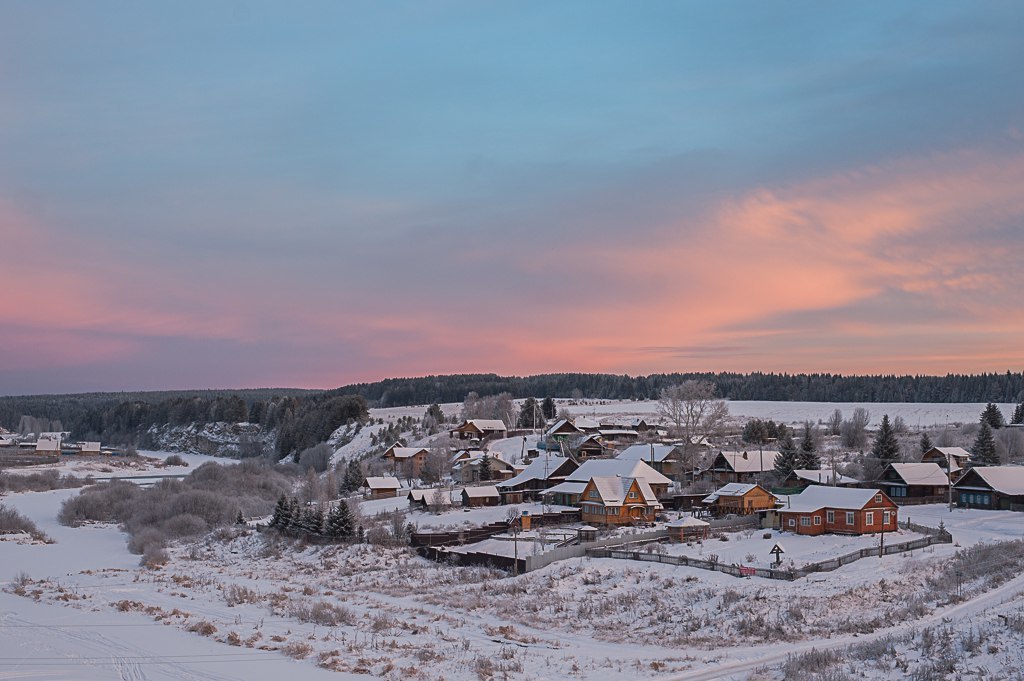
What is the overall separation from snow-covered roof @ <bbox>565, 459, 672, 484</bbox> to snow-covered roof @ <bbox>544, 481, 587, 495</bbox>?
0.68 meters

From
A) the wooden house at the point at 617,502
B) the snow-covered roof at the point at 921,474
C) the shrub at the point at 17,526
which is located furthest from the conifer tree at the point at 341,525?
the snow-covered roof at the point at 921,474

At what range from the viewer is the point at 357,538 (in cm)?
5625

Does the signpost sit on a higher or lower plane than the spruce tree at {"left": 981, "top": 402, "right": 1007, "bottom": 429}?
lower

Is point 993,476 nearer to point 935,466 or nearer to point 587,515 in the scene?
point 935,466

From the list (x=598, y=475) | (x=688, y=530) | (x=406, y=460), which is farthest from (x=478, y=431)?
(x=688, y=530)

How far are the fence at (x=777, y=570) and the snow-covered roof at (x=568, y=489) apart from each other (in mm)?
20886

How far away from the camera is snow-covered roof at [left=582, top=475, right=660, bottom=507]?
61125 mm

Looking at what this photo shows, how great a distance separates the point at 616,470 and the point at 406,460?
39011 millimetres

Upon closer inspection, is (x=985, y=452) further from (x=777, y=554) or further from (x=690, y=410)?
(x=777, y=554)

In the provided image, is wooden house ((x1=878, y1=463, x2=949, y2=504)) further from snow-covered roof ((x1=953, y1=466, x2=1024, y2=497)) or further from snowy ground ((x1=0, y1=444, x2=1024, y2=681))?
snowy ground ((x1=0, y1=444, x2=1024, y2=681))

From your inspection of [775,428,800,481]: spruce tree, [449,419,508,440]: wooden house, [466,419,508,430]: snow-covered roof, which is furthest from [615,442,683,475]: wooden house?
[466,419,508,430]: snow-covered roof

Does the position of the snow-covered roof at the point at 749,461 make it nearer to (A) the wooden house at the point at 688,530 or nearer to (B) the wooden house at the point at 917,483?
(B) the wooden house at the point at 917,483

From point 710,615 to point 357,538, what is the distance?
29937 millimetres

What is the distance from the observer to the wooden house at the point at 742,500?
62812mm
